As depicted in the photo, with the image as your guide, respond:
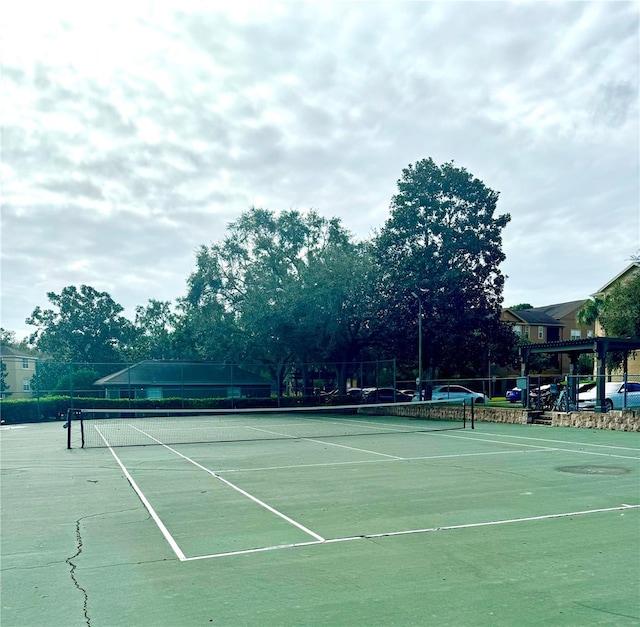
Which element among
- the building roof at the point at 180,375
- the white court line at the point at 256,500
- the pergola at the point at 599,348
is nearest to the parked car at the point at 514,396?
the pergola at the point at 599,348

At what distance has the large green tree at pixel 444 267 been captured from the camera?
124 feet

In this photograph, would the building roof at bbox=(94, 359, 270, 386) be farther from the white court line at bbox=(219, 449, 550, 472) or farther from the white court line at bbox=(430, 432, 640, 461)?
the white court line at bbox=(219, 449, 550, 472)

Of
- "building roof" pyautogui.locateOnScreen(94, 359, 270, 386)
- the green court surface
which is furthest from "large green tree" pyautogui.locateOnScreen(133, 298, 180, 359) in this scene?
the green court surface

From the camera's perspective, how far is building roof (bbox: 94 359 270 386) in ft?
148

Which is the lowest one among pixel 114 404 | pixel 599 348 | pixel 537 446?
pixel 114 404

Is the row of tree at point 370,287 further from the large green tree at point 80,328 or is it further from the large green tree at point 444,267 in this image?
the large green tree at point 80,328

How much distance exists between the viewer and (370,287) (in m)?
40.4

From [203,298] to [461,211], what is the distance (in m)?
19.4

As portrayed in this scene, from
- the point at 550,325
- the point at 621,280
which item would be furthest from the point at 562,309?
the point at 621,280

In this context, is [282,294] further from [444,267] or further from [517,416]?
[517,416]

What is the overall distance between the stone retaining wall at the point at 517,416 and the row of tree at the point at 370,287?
475 cm

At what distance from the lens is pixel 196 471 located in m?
13.5

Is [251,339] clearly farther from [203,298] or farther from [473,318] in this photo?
[473,318]

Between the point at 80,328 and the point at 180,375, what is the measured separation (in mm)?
34322
